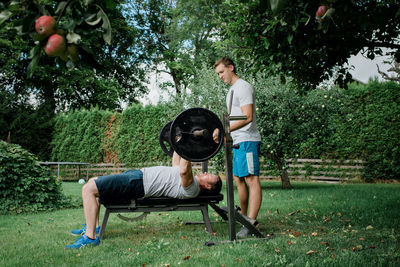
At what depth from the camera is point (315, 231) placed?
416cm

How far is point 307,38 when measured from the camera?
3.80m

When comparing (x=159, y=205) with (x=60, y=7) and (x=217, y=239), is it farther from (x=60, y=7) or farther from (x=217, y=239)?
(x=60, y=7)

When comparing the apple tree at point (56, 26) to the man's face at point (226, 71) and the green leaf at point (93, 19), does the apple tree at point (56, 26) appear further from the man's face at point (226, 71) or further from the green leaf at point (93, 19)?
the man's face at point (226, 71)

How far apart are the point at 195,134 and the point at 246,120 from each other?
0.89 meters

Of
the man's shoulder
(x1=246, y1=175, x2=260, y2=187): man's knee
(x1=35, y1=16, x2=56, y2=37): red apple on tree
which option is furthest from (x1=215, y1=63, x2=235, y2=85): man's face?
(x1=35, y1=16, x2=56, y2=37): red apple on tree

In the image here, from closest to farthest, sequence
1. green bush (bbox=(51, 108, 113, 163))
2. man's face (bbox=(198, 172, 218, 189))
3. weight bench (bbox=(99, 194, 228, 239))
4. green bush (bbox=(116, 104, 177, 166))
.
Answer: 1. weight bench (bbox=(99, 194, 228, 239))
2. man's face (bbox=(198, 172, 218, 189))
3. green bush (bbox=(116, 104, 177, 166))
4. green bush (bbox=(51, 108, 113, 163))

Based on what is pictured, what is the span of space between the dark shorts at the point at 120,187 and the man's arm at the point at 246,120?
3.91 ft

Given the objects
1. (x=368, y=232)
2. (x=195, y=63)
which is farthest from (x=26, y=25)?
(x=195, y=63)

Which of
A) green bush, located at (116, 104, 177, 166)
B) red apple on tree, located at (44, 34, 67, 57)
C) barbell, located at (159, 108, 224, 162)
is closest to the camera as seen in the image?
red apple on tree, located at (44, 34, 67, 57)

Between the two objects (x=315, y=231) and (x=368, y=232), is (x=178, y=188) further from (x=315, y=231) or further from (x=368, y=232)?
(x=368, y=232)

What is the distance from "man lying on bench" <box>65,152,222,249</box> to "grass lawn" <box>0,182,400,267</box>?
0.93ft

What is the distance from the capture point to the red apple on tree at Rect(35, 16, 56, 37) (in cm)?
113

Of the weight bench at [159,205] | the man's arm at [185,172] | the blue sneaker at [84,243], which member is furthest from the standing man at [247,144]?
the blue sneaker at [84,243]

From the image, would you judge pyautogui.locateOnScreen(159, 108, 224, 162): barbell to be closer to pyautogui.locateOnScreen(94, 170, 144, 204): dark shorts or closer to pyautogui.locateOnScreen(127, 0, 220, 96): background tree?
pyautogui.locateOnScreen(94, 170, 144, 204): dark shorts
